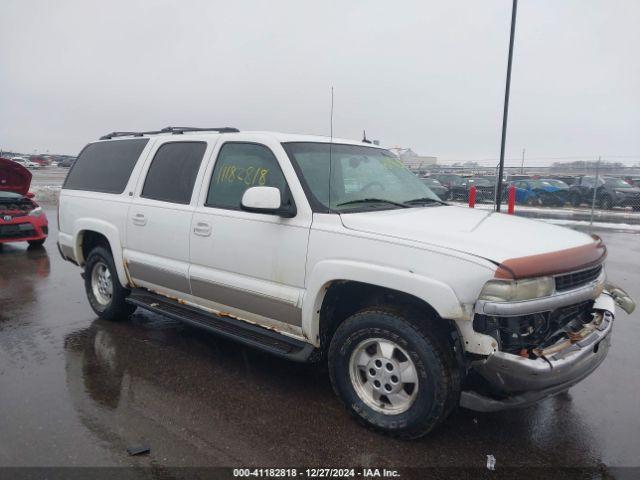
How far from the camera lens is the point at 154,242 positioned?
474 centimetres

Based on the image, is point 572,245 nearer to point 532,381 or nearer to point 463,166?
point 532,381

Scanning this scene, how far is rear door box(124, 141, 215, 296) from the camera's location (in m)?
4.49

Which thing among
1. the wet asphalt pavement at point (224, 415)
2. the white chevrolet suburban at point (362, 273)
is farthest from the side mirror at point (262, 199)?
the wet asphalt pavement at point (224, 415)

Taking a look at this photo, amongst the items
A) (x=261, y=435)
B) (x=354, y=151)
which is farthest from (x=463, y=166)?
(x=261, y=435)

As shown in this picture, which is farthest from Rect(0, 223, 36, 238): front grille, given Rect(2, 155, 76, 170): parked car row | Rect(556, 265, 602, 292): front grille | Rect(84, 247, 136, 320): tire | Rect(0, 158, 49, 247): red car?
Rect(2, 155, 76, 170): parked car row

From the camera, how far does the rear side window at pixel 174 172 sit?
4.56 m

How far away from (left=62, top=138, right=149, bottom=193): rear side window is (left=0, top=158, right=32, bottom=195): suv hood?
443 cm

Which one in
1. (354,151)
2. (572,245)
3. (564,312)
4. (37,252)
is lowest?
(37,252)

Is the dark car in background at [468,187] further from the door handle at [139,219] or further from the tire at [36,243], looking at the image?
the door handle at [139,219]

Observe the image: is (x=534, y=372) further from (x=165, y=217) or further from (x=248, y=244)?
(x=165, y=217)

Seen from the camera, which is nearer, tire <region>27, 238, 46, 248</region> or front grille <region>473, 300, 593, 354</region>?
front grille <region>473, 300, 593, 354</region>

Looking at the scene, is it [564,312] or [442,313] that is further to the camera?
[564,312]

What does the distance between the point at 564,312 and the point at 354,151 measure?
213 cm

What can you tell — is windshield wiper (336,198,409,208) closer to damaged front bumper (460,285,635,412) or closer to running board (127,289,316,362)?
running board (127,289,316,362)
